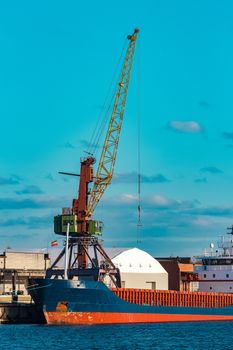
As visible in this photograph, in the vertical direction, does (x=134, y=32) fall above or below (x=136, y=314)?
above

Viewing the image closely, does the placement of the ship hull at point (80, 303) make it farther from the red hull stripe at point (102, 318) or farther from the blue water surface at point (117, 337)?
the blue water surface at point (117, 337)

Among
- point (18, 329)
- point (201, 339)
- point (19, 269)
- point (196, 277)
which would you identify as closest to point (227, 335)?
point (201, 339)

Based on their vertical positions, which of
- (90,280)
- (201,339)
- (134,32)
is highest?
(134,32)

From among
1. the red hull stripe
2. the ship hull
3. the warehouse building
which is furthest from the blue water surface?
the warehouse building

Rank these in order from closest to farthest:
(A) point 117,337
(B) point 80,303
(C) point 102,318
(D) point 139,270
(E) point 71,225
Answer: (A) point 117,337 < (B) point 80,303 < (C) point 102,318 < (E) point 71,225 < (D) point 139,270

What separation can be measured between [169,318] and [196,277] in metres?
16.3

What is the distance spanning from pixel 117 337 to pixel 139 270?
117 ft

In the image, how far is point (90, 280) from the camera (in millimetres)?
88500

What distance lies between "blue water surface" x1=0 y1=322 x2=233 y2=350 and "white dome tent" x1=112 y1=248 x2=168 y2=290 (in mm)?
19237

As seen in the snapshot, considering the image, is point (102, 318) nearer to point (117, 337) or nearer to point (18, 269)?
point (117, 337)

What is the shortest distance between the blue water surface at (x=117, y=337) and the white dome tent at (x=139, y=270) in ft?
63.1

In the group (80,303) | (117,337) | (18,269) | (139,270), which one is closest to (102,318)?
(80,303)

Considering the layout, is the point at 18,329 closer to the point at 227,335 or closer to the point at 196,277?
the point at 227,335

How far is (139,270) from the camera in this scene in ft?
352
